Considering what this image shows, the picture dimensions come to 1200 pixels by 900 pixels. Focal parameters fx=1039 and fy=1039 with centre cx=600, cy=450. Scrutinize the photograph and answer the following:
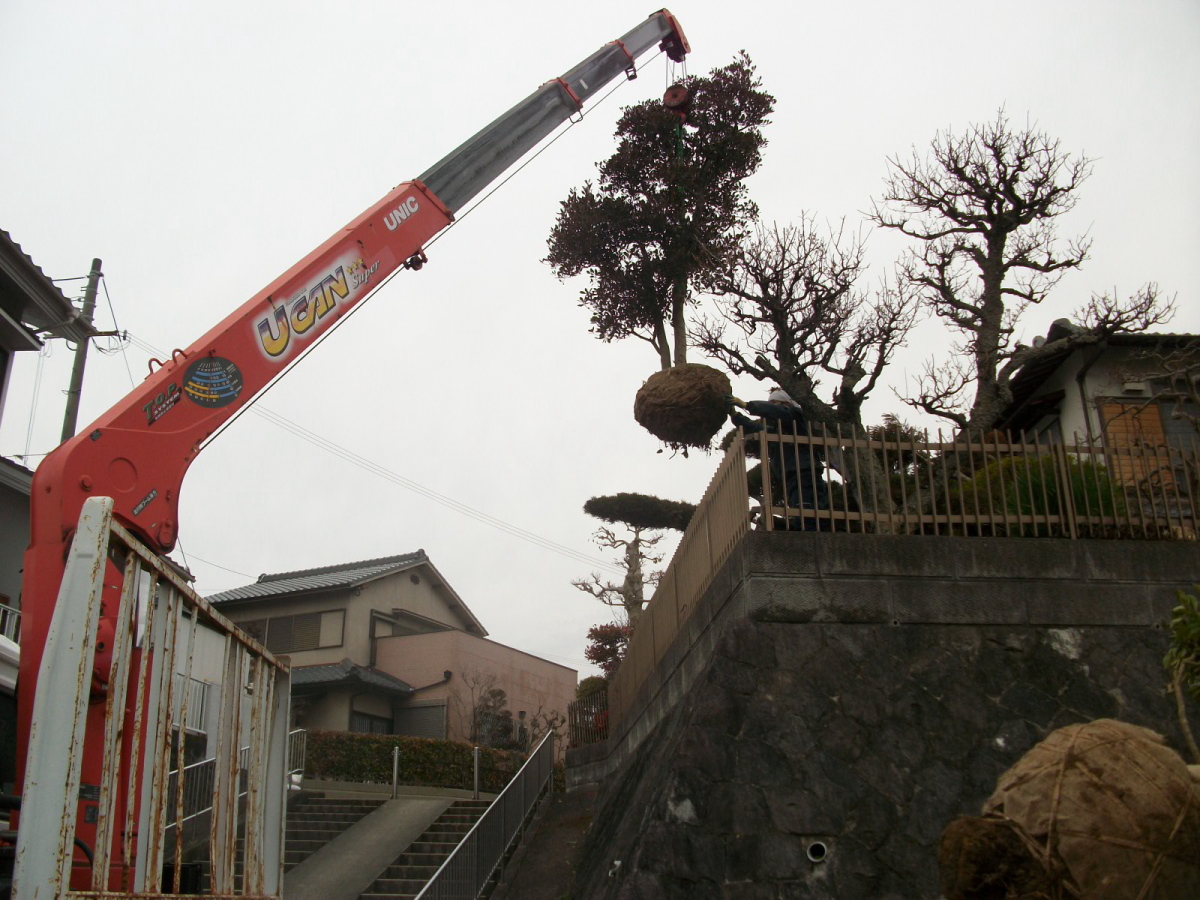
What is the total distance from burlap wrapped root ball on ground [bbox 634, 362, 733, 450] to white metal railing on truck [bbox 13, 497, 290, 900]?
26.9ft

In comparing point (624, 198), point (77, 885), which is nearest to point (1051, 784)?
point (77, 885)

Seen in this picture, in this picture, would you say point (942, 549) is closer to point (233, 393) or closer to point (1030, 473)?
point (1030, 473)

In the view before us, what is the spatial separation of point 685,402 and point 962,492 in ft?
14.4

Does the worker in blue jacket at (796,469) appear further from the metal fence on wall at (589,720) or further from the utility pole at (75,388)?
the utility pole at (75,388)

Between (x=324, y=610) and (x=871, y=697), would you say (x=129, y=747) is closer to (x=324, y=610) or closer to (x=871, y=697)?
(x=871, y=697)

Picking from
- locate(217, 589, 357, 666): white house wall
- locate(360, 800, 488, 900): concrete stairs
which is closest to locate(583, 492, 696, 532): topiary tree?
locate(360, 800, 488, 900): concrete stairs

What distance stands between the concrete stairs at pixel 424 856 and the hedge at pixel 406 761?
24.1 feet

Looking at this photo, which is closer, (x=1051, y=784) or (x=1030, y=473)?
(x=1051, y=784)

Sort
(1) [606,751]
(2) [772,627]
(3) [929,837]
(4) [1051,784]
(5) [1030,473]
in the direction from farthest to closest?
1. (1) [606,751]
2. (5) [1030,473]
3. (2) [772,627]
4. (3) [929,837]
5. (4) [1051,784]

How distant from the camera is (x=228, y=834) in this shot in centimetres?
539

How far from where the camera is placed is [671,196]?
1781 centimetres

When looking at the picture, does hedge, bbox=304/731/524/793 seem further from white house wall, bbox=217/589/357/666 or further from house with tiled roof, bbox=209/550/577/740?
white house wall, bbox=217/589/357/666

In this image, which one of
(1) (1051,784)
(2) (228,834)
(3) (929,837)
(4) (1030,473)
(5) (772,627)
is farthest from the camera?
(4) (1030,473)

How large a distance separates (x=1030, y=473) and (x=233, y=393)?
7.49 meters
